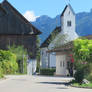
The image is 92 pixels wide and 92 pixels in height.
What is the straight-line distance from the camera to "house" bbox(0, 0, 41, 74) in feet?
228

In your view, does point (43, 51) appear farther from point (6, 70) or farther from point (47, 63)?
point (6, 70)

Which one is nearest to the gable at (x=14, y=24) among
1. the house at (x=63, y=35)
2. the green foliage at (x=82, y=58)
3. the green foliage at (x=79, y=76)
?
the house at (x=63, y=35)

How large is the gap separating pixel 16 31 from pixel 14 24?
1317 mm

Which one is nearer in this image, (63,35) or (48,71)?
(48,71)

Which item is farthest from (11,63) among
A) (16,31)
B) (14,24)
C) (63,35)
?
(63,35)

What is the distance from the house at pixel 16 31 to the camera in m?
69.4

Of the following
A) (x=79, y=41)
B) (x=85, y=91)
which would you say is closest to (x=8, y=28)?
(x=79, y=41)

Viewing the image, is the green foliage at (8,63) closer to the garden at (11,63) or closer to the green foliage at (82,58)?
the garden at (11,63)

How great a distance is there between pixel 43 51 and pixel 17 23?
113 feet

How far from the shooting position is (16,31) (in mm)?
69688

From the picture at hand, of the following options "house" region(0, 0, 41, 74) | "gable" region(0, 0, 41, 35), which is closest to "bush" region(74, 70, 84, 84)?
"house" region(0, 0, 41, 74)

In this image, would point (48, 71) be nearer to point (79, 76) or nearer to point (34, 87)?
point (79, 76)

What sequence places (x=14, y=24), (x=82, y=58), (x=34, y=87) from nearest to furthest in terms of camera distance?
(x=34, y=87) < (x=82, y=58) < (x=14, y=24)

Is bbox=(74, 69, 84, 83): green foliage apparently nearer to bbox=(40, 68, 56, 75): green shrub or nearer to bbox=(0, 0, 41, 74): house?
bbox=(40, 68, 56, 75): green shrub
